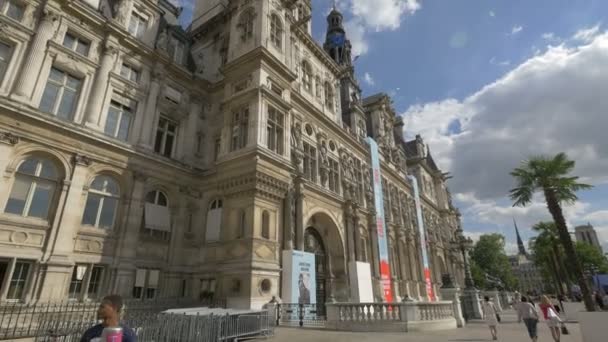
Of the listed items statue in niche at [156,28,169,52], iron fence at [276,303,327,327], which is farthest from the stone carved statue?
iron fence at [276,303,327,327]

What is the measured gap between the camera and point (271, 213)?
56.0 feet

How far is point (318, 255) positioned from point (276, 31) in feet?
54.0

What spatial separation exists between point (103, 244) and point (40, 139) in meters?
5.12

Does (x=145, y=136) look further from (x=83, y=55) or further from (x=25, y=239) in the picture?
(x=25, y=239)

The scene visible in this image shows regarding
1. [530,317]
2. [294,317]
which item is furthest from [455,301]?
[294,317]

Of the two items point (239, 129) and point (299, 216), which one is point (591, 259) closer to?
point (299, 216)

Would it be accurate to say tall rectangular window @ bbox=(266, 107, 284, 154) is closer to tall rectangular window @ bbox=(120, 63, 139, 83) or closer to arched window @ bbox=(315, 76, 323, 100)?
tall rectangular window @ bbox=(120, 63, 139, 83)

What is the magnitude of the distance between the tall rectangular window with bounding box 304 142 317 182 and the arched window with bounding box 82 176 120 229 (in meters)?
12.1

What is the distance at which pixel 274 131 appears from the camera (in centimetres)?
1908

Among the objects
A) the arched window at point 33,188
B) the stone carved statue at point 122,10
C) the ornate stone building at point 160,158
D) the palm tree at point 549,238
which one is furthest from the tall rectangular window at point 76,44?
the palm tree at point 549,238

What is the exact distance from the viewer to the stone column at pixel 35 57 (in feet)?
42.7

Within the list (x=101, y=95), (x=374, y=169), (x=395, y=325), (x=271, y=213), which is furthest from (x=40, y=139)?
(x=374, y=169)

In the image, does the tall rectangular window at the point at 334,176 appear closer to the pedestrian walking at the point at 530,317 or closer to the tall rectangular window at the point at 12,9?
the pedestrian walking at the point at 530,317

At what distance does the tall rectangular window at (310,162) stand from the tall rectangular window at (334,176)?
2403 millimetres
